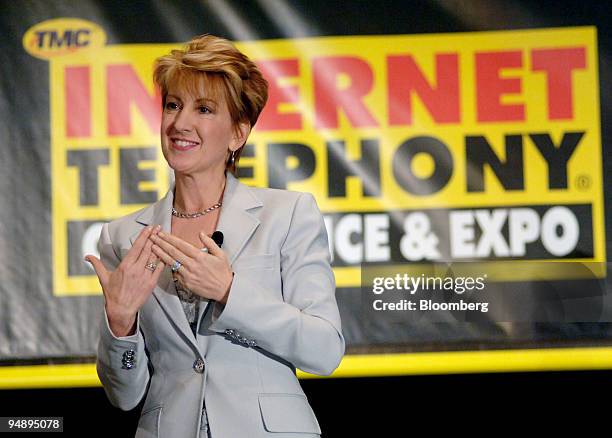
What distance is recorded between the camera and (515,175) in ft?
10.6

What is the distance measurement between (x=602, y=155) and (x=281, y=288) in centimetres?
177

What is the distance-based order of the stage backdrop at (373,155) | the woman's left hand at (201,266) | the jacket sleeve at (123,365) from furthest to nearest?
the stage backdrop at (373,155)
the jacket sleeve at (123,365)
the woman's left hand at (201,266)

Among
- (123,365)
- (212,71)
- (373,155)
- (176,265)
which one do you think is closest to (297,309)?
(176,265)

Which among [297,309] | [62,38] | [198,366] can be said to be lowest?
[198,366]

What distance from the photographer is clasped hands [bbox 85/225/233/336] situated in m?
1.65

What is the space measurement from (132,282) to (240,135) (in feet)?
1.41

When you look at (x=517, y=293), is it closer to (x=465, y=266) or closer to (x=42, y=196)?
(x=465, y=266)

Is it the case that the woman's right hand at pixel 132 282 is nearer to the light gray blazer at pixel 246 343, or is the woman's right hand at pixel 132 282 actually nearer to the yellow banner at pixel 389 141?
the light gray blazer at pixel 246 343

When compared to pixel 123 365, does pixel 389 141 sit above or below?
above

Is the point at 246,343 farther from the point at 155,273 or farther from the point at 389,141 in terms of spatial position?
the point at 389,141

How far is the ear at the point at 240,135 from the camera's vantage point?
1.96 m

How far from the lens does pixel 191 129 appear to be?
1882mm

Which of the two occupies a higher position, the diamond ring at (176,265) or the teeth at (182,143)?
the teeth at (182,143)

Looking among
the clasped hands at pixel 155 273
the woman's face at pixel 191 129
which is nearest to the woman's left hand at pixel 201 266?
the clasped hands at pixel 155 273
